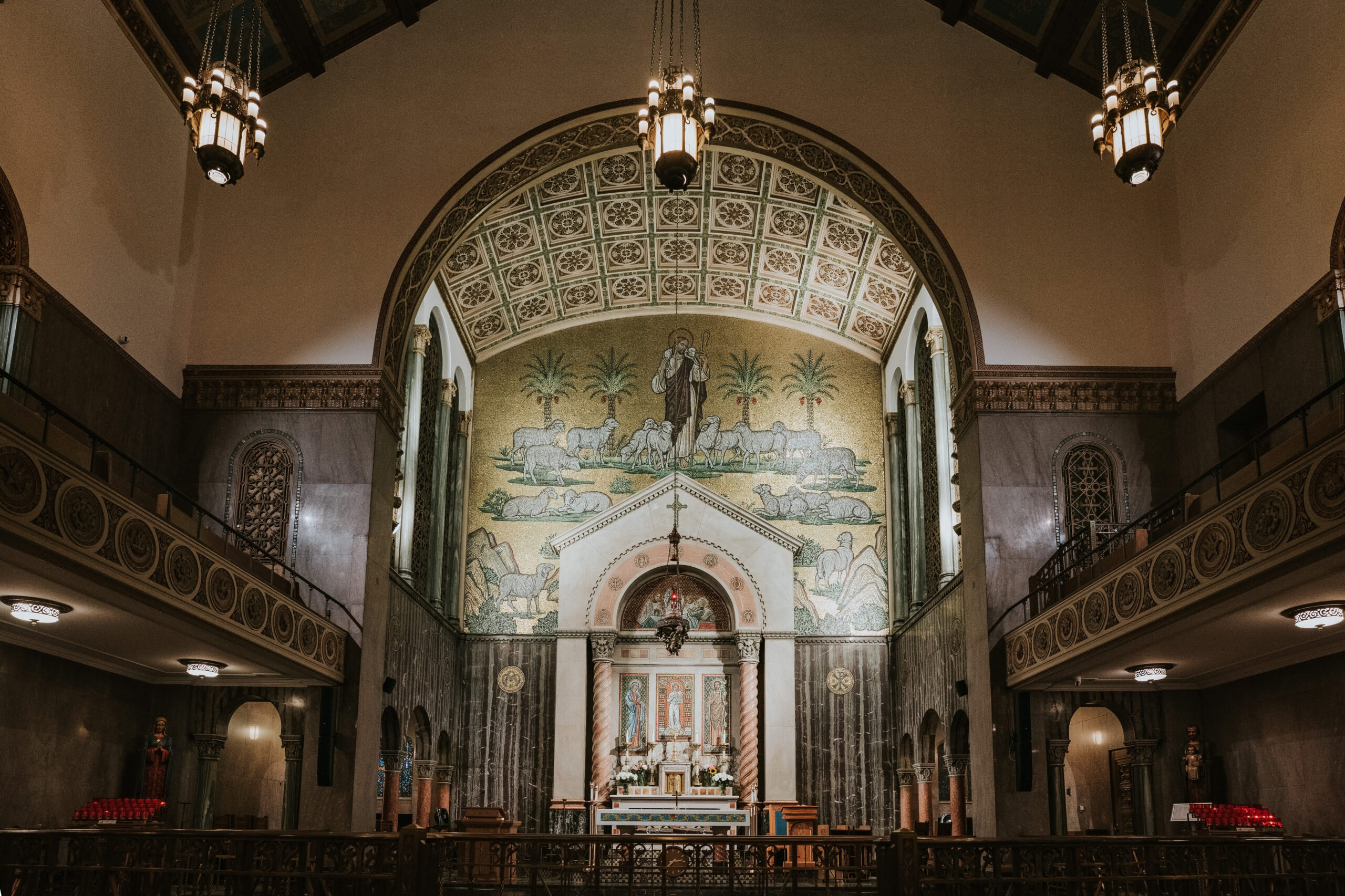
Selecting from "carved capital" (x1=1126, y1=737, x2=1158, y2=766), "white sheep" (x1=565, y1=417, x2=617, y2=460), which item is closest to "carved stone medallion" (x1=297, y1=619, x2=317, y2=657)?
"carved capital" (x1=1126, y1=737, x2=1158, y2=766)

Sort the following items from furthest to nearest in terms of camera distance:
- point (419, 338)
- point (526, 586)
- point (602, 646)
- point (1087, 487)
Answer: point (526, 586)
point (602, 646)
point (419, 338)
point (1087, 487)

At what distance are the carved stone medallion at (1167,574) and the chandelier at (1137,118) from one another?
3.92 m

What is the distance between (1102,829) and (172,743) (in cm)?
1410

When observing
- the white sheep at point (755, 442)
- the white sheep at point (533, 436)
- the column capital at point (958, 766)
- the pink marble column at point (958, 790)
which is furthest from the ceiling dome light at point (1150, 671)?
the white sheep at point (533, 436)

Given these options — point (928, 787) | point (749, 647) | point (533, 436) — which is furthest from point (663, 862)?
point (533, 436)

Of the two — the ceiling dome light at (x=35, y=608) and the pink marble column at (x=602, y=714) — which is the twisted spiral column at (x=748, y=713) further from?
the ceiling dome light at (x=35, y=608)

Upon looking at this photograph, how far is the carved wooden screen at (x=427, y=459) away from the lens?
77.1 ft

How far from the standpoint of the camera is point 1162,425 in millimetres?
18312

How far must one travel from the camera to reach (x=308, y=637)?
642 inches

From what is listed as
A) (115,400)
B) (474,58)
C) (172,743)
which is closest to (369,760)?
(172,743)

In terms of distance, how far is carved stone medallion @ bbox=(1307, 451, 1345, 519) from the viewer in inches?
371

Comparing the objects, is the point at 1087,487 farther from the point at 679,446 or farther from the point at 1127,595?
the point at 679,446

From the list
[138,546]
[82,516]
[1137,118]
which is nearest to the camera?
[82,516]

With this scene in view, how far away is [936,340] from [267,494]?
12.3 metres
